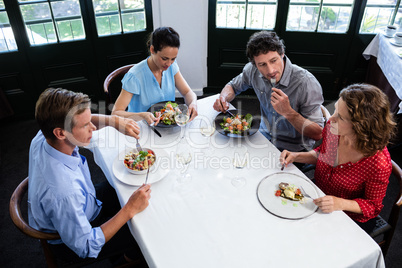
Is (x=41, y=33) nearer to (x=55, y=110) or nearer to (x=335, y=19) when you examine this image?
(x=55, y=110)

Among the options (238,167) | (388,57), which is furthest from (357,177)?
(388,57)

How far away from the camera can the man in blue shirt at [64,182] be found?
1277mm

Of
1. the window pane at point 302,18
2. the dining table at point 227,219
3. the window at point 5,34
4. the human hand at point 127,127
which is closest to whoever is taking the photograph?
the dining table at point 227,219

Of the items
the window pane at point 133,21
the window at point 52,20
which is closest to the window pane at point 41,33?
the window at point 52,20

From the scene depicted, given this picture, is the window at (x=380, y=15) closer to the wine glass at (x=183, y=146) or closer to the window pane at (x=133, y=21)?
the window pane at (x=133, y=21)

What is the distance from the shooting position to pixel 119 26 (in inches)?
133

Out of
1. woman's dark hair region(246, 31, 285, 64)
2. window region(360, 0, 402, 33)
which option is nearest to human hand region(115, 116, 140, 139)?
woman's dark hair region(246, 31, 285, 64)

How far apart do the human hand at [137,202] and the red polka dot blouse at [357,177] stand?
906mm

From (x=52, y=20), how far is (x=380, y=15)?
10.7 feet

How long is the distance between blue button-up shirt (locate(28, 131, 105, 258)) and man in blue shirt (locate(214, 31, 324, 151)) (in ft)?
3.38

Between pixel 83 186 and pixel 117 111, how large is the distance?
0.65 meters

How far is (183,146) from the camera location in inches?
70.1

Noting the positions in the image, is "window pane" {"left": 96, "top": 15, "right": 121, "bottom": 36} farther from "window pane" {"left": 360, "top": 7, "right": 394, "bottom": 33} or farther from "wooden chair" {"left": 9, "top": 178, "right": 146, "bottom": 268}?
"window pane" {"left": 360, "top": 7, "right": 394, "bottom": 33}

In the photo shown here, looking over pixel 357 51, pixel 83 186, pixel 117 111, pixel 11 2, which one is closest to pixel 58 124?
pixel 83 186
